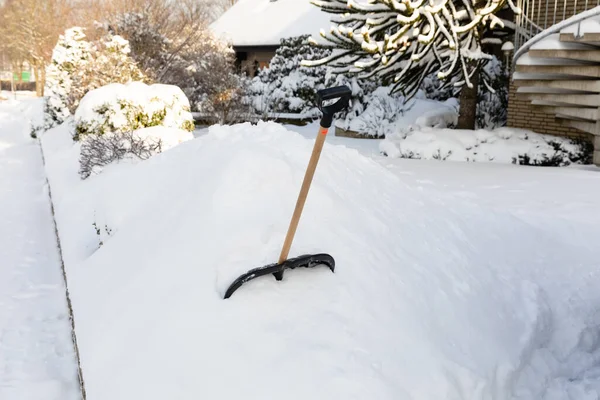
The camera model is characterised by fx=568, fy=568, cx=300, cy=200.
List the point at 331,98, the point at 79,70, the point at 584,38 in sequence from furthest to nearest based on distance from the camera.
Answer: the point at 79,70, the point at 584,38, the point at 331,98

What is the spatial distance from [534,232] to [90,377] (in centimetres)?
469

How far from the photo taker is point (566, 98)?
10.0 metres

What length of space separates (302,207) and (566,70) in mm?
8282

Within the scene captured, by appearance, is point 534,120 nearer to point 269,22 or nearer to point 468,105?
point 468,105

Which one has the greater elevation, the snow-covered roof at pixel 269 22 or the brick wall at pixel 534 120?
the snow-covered roof at pixel 269 22

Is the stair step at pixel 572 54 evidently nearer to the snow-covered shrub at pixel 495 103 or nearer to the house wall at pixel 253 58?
the snow-covered shrub at pixel 495 103

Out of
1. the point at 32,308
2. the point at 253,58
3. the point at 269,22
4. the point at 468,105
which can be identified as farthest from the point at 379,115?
the point at 32,308

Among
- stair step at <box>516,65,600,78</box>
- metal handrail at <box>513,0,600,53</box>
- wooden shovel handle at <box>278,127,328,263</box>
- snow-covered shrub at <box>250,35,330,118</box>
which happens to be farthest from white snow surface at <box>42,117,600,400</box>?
snow-covered shrub at <box>250,35,330,118</box>

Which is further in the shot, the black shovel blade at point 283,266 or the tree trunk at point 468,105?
the tree trunk at point 468,105

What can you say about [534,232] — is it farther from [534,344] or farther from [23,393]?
[23,393]

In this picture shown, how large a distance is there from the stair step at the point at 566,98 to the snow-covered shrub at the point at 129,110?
6.37 metres

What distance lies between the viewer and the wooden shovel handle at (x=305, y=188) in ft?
9.51

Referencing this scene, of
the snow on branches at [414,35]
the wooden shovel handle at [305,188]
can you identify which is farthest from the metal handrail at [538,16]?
the wooden shovel handle at [305,188]

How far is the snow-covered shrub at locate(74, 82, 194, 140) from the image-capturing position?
9.72 meters
